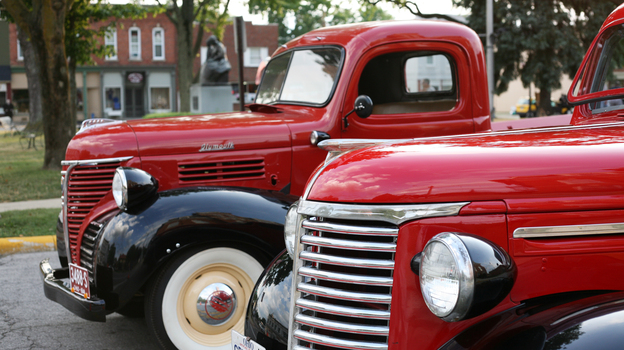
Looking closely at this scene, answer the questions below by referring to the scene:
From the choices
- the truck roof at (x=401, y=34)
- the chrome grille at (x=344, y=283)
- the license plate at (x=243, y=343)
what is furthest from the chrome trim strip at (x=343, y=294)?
the truck roof at (x=401, y=34)

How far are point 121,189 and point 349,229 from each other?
236 centimetres

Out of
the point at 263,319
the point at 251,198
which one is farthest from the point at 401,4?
the point at 263,319

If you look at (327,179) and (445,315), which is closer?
(445,315)

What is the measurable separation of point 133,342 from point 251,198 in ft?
4.71

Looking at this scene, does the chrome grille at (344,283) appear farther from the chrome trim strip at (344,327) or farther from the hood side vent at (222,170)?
the hood side vent at (222,170)

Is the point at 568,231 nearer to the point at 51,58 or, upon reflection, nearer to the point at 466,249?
the point at 466,249

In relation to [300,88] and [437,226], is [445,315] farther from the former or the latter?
[300,88]

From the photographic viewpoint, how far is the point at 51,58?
12.8 metres

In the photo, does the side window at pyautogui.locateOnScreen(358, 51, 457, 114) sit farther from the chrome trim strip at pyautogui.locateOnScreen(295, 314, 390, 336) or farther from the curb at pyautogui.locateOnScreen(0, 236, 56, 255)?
the curb at pyautogui.locateOnScreen(0, 236, 56, 255)

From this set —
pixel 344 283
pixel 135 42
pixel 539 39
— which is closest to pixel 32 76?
pixel 135 42

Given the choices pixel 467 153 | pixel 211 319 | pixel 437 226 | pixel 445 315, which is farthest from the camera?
pixel 211 319

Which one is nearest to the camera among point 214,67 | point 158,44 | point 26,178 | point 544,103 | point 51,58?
point 51,58

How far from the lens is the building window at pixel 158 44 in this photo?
44.6m

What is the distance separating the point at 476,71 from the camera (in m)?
5.30
